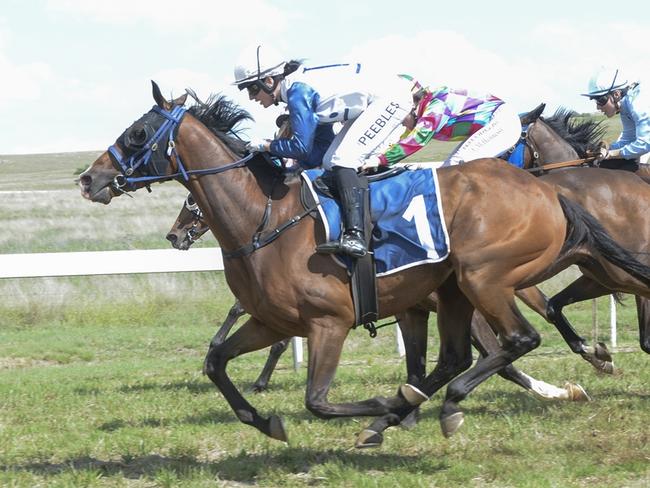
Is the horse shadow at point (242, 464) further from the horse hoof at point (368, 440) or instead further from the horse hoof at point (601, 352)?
the horse hoof at point (601, 352)

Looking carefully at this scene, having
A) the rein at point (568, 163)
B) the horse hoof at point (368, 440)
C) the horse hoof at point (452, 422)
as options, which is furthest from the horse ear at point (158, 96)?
the rein at point (568, 163)

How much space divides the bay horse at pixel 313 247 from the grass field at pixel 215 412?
0.35 m

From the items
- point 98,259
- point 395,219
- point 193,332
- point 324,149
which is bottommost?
point 193,332

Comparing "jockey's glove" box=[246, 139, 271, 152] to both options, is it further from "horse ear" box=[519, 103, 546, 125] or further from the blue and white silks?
"horse ear" box=[519, 103, 546, 125]

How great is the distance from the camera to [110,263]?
386 inches

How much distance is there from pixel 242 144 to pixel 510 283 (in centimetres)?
167

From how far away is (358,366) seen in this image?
8906mm

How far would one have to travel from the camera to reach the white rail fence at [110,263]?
970 centimetres

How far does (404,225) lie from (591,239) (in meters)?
1.22

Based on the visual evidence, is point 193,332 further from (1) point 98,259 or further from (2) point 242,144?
(2) point 242,144

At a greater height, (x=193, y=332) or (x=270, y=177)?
(x=270, y=177)

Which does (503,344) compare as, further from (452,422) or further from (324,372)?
(324,372)

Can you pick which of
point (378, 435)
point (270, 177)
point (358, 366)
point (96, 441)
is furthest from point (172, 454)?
point (358, 366)

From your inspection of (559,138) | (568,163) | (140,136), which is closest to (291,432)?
(140,136)
